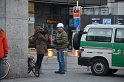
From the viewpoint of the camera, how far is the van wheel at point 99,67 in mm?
16016

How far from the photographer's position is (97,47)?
16.1 m

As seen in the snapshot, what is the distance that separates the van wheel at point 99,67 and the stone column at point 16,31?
10.3 ft

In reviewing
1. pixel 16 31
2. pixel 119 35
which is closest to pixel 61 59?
pixel 119 35

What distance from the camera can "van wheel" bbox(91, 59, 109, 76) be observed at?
1602 centimetres

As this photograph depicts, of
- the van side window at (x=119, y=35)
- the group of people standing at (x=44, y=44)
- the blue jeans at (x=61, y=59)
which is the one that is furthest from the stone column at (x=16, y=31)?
the van side window at (x=119, y=35)

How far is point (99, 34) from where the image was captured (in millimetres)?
16172

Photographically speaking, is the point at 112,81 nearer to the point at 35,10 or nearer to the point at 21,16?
the point at 21,16

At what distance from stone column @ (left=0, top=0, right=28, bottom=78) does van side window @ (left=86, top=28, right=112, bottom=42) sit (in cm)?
310

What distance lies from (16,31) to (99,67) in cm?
389

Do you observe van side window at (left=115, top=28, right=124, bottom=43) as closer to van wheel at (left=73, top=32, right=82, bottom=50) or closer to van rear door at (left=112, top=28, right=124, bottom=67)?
van rear door at (left=112, top=28, right=124, bottom=67)

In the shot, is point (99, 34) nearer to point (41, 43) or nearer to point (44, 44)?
point (44, 44)

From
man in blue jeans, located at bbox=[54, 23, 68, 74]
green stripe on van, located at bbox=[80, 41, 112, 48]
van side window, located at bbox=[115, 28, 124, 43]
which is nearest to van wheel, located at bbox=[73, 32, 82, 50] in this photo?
green stripe on van, located at bbox=[80, 41, 112, 48]

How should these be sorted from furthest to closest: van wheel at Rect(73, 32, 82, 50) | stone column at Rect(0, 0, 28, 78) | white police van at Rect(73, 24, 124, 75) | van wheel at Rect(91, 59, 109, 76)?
van wheel at Rect(73, 32, 82, 50), van wheel at Rect(91, 59, 109, 76), white police van at Rect(73, 24, 124, 75), stone column at Rect(0, 0, 28, 78)

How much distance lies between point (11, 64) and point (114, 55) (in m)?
3.98
